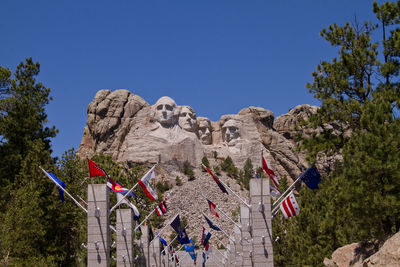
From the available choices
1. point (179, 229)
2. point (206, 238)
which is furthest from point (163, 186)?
point (179, 229)

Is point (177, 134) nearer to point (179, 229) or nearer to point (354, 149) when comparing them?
point (179, 229)

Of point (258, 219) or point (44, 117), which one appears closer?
point (258, 219)

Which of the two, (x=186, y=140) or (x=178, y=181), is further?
(x=186, y=140)

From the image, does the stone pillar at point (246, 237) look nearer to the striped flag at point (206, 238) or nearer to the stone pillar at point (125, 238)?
the stone pillar at point (125, 238)

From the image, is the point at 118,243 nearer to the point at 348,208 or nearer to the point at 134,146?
the point at 348,208

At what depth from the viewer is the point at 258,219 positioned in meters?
19.9

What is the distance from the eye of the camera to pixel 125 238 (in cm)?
2428

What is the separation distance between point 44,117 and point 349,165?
28.3 meters

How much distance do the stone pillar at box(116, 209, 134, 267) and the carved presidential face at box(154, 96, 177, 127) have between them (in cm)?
4431

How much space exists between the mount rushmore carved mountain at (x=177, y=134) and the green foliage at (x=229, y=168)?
4.40ft

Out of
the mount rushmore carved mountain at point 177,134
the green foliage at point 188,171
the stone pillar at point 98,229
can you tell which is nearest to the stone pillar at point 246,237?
the stone pillar at point 98,229

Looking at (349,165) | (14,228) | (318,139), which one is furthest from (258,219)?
(14,228)

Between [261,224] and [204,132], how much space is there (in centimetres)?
5804

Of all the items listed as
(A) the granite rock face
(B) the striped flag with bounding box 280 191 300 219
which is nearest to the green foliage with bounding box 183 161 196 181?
(B) the striped flag with bounding box 280 191 300 219
